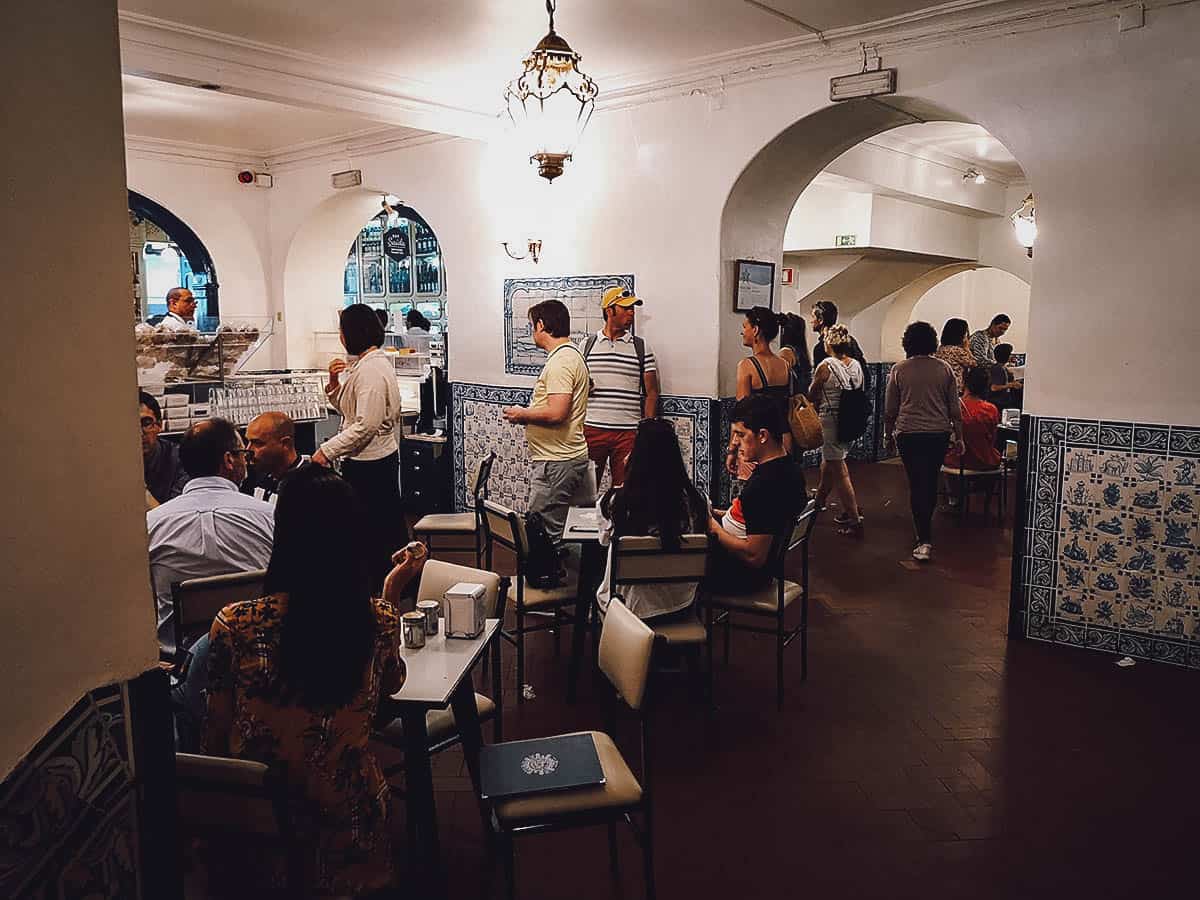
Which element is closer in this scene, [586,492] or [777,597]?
[777,597]

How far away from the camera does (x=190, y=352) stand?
242 inches

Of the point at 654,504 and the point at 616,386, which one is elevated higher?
the point at 616,386

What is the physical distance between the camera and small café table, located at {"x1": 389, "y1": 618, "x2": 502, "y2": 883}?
7.80 feet

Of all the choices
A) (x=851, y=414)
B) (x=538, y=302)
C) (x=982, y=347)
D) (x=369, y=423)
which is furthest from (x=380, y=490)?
(x=982, y=347)

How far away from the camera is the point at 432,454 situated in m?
7.71

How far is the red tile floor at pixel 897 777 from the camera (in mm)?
2770

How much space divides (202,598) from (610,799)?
55.4 inches

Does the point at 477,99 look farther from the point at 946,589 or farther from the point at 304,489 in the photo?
the point at 304,489

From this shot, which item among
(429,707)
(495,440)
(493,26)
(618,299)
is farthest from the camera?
(495,440)

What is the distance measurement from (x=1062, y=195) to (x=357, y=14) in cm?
349

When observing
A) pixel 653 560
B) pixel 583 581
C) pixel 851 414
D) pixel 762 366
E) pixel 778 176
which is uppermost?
pixel 778 176

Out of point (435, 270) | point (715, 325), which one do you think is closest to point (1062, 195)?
point (715, 325)

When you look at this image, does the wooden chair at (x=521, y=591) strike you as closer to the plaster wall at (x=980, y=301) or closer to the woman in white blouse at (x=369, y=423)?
the woman in white blouse at (x=369, y=423)

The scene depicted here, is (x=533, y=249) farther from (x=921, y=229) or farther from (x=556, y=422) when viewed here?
(x=921, y=229)
